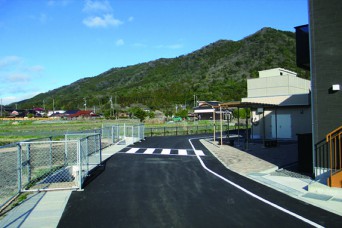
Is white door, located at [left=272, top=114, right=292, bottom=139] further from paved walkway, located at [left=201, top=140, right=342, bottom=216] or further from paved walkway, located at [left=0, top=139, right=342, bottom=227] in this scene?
paved walkway, located at [left=0, top=139, right=342, bottom=227]

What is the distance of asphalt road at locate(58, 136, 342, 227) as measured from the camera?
665cm

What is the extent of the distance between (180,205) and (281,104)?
75.1ft

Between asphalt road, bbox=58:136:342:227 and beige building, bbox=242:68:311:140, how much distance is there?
17.0 meters

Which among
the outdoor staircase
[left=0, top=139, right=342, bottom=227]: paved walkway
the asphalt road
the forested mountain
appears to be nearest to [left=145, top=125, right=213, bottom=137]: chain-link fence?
[left=0, top=139, right=342, bottom=227]: paved walkway

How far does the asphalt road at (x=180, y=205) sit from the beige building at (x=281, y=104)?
17.0 meters

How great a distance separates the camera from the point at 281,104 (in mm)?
28375

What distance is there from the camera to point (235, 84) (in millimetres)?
125562

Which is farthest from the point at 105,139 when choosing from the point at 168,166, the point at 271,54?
the point at 271,54

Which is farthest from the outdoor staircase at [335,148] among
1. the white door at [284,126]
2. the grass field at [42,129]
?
the white door at [284,126]

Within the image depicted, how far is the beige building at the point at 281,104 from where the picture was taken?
27500 millimetres

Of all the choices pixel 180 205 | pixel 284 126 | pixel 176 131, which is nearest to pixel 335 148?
pixel 180 205

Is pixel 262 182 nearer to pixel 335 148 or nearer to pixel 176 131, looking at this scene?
pixel 335 148

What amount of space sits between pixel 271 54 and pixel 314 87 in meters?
140

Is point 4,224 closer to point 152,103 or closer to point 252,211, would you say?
point 252,211
